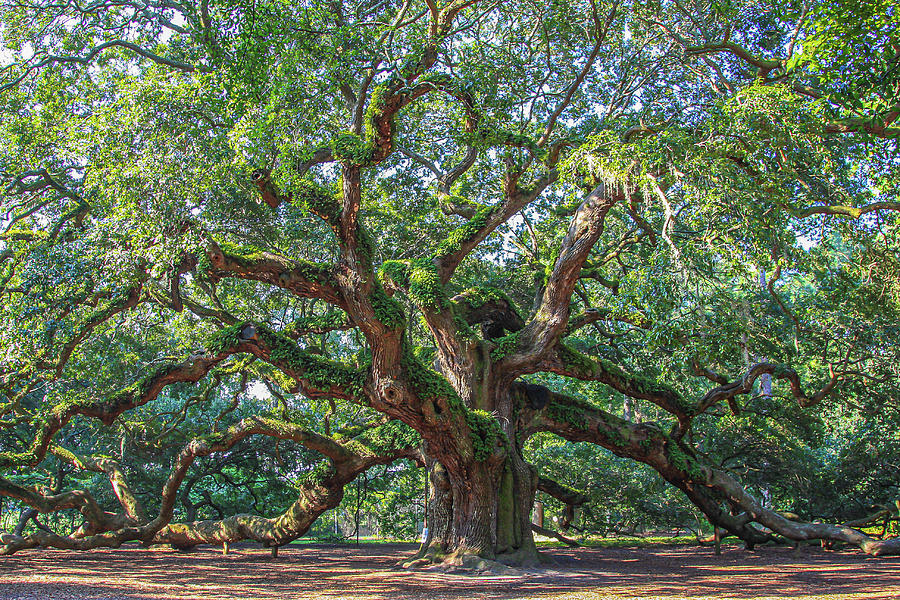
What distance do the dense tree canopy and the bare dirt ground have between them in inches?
32.5

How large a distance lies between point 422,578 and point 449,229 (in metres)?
7.25

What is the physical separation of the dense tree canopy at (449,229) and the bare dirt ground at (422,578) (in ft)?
2.70

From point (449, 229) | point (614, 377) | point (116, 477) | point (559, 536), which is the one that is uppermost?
point (449, 229)

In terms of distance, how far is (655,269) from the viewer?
808 cm

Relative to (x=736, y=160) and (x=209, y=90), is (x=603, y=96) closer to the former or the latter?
(x=736, y=160)

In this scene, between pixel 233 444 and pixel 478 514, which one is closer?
pixel 478 514

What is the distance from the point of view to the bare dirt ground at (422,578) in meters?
6.77

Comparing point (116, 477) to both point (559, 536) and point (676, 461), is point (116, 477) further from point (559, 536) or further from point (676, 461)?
point (676, 461)

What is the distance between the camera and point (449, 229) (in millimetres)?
13594

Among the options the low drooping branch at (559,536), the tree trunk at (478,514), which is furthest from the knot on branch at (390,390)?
the low drooping branch at (559,536)

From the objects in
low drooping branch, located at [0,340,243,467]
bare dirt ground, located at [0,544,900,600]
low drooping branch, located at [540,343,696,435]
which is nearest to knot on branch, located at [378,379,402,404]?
low drooping branch, located at [0,340,243,467]

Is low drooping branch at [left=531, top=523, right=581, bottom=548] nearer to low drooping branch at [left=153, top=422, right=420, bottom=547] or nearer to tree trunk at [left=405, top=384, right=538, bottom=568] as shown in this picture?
tree trunk at [left=405, top=384, right=538, bottom=568]

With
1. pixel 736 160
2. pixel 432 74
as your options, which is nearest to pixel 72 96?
pixel 432 74

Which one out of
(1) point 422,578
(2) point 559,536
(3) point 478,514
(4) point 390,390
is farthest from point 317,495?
(2) point 559,536
